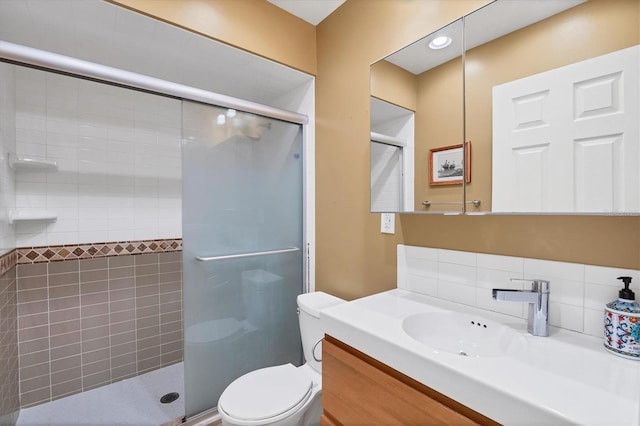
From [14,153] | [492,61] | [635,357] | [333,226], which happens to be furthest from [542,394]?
[14,153]

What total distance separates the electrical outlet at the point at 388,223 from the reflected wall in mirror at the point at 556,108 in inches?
16.7

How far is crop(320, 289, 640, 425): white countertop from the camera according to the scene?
542mm

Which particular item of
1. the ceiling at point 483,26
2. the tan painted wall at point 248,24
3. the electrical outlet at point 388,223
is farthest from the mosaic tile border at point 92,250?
the ceiling at point 483,26

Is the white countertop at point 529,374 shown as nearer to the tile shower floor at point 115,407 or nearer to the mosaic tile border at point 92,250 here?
the tile shower floor at point 115,407

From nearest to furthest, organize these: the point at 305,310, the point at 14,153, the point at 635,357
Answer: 1. the point at 635,357
2. the point at 305,310
3. the point at 14,153

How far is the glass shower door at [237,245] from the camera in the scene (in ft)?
5.13

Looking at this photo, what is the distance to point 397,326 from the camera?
0.93 metres

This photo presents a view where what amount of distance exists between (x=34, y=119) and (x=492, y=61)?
8.58ft

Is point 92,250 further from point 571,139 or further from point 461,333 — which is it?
point 571,139

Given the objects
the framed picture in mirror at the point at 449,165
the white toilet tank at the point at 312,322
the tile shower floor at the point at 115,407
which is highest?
the framed picture in mirror at the point at 449,165

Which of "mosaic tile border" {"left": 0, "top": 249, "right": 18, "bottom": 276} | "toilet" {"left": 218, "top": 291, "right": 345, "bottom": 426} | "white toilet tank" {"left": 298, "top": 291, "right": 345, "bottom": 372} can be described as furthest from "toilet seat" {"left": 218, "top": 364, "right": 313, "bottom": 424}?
"mosaic tile border" {"left": 0, "top": 249, "right": 18, "bottom": 276}

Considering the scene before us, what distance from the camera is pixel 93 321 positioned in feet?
6.61

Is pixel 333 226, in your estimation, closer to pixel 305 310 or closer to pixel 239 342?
pixel 305 310

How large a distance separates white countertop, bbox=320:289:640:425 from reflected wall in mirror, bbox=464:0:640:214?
40cm
